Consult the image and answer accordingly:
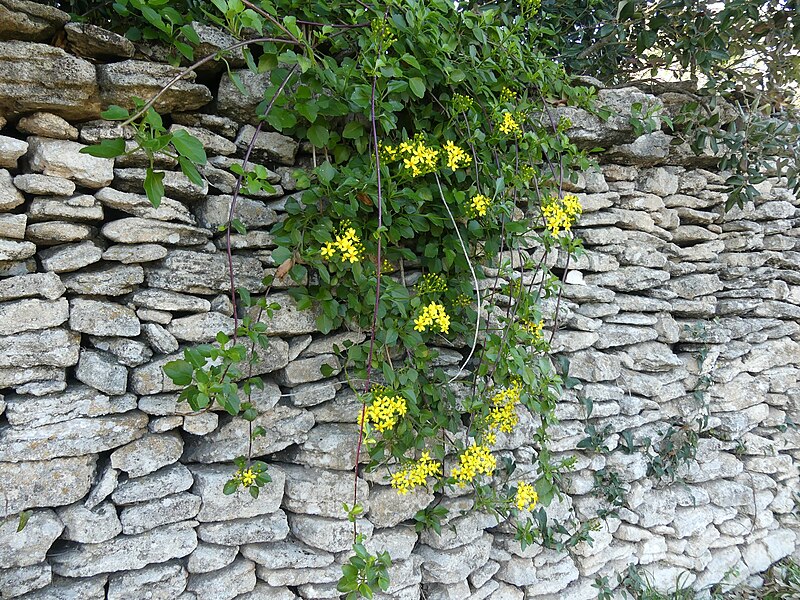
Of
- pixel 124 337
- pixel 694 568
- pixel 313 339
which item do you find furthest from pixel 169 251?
pixel 694 568

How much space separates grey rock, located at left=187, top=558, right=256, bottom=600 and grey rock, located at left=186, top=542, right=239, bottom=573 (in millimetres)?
23

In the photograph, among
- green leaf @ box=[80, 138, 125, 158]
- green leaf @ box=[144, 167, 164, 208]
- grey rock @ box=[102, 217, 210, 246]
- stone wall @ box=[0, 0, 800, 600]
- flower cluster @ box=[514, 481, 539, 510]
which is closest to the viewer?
green leaf @ box=[80, 138, 125, 158]

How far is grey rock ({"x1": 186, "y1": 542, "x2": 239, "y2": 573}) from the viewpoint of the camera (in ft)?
5.31

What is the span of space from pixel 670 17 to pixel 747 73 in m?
0.61

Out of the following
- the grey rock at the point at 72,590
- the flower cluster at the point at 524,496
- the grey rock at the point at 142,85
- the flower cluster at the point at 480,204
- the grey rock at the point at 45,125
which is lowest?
the grey rock at the point at 72,590

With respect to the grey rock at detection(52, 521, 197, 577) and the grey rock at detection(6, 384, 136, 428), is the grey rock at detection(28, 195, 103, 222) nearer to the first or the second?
the grey rock at detection(6, 384, 136, 428)

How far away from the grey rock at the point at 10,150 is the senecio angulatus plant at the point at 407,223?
0.26 m

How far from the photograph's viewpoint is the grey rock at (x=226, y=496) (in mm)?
1634

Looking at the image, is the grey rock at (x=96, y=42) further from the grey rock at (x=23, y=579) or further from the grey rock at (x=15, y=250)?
the grey rock at (x=23, y=579)

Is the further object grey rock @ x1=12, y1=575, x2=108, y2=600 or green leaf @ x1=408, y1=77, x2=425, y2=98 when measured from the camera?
green leaf @ x1=408, y1=77, x2=425, y2=98

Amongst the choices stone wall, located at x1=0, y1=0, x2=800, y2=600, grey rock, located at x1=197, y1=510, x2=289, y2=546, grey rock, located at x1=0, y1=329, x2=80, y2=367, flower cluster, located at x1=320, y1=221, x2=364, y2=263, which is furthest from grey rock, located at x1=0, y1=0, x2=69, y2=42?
grey rock, located at x1=197, y1=510, x2=289, y2=546

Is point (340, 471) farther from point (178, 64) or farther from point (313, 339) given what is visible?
point (178, 64)

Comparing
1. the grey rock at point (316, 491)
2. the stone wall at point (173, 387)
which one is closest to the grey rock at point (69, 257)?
the stone wall at point (173, 387)

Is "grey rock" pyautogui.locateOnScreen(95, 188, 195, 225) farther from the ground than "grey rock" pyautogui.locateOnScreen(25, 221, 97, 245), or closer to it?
farther from the ground
